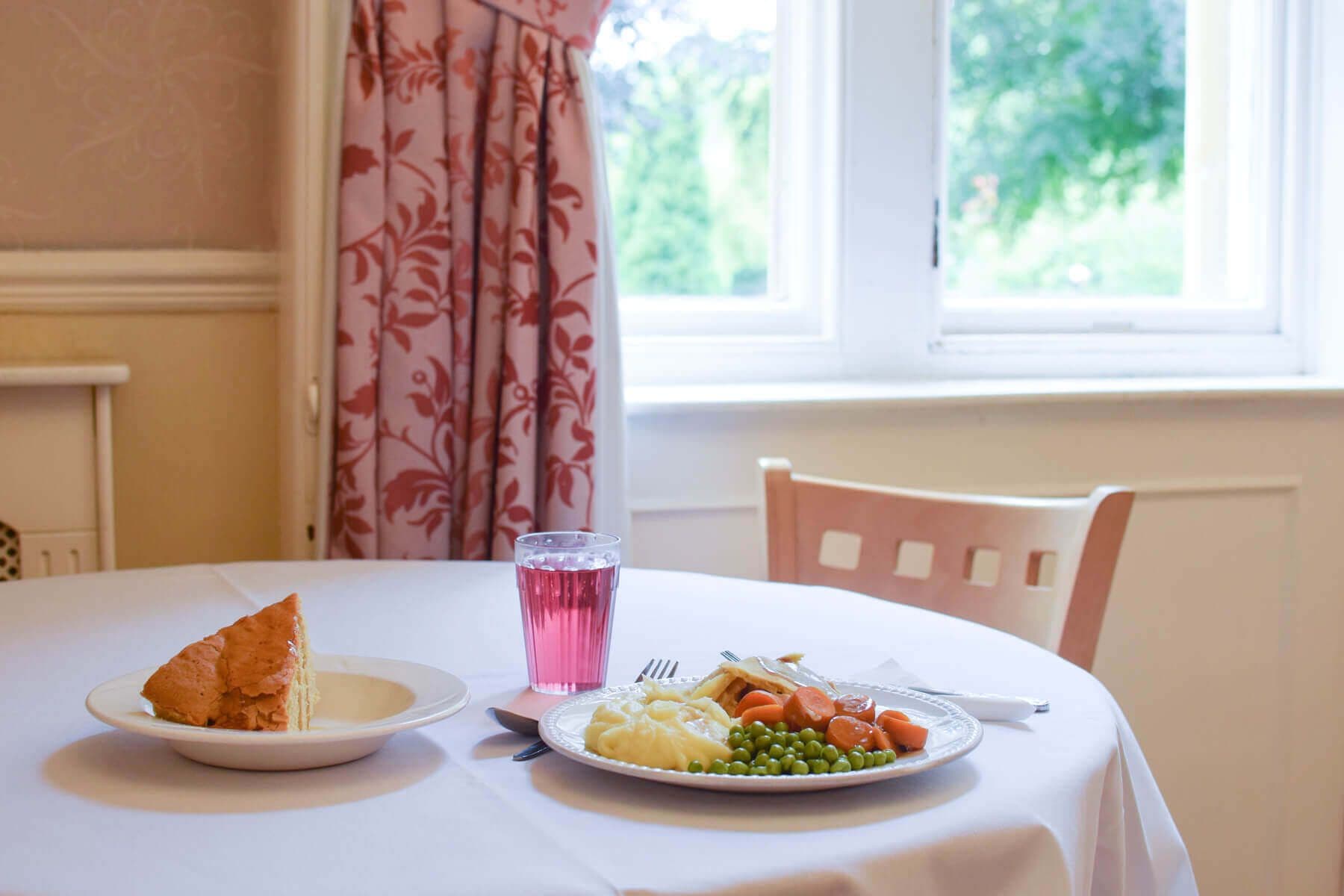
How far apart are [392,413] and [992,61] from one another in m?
1.21

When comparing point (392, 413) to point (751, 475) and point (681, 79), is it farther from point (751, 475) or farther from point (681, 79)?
point (681, 79)

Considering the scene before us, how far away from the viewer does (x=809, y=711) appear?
627 mm

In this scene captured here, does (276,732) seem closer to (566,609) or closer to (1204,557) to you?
(566,609)

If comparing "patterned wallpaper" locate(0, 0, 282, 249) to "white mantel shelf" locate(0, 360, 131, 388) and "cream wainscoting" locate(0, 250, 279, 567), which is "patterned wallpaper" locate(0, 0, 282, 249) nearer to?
"cream wainscoting" locate(0, 250, 279, 567)

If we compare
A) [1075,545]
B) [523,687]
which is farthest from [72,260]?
[1075,545]

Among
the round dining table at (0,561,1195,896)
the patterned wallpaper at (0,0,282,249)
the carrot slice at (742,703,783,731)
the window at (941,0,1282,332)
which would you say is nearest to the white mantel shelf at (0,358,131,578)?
the patterned wallpaper at (0,0,282,249)

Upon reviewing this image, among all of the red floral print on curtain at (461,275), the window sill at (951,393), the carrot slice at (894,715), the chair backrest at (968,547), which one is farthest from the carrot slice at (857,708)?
the window sill at (951,393)

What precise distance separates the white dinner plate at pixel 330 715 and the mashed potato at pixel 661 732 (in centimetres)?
9

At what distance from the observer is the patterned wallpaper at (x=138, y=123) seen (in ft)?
5.15

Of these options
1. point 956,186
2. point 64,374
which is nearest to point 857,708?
point 64,374

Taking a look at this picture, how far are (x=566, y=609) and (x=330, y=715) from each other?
5.9 inches

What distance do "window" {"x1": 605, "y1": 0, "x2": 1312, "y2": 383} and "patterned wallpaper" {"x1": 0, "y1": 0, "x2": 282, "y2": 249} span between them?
1.82 ft

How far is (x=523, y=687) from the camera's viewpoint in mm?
803

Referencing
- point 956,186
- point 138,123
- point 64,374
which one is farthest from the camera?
point 956,186
